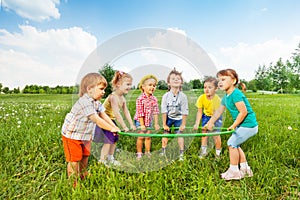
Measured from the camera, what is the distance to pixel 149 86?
3.23 meters

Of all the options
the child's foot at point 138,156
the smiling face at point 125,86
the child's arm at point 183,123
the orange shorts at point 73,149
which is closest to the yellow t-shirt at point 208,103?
the child's arm at point 183,123

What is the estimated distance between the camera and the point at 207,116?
136 inches

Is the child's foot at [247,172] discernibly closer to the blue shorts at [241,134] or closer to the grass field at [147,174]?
the grass field at [147,174]

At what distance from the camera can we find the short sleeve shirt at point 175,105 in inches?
129

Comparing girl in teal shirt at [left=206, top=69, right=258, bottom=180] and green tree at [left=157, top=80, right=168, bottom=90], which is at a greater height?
green tree at [left=157, top=80, right=168, bottom=90]

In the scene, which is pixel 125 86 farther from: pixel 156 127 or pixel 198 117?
pixel 198 117

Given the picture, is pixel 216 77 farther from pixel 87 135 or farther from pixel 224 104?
pixel 87 135

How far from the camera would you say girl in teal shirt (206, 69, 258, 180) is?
296cm

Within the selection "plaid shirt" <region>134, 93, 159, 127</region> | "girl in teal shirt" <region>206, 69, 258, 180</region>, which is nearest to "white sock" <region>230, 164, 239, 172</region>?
"girl in teal shirt" <region>206, 69, 258, 180</region>

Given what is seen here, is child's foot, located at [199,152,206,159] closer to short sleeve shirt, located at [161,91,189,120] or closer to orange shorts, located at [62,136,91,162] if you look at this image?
short sleeve shirt, located at [161,91,189,120]

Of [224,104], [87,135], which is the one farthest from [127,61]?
[224,104]

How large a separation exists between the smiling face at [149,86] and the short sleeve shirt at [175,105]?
18 cm

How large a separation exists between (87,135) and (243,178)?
5.64 feet

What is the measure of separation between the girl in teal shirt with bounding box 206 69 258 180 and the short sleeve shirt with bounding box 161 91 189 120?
0.48 m
